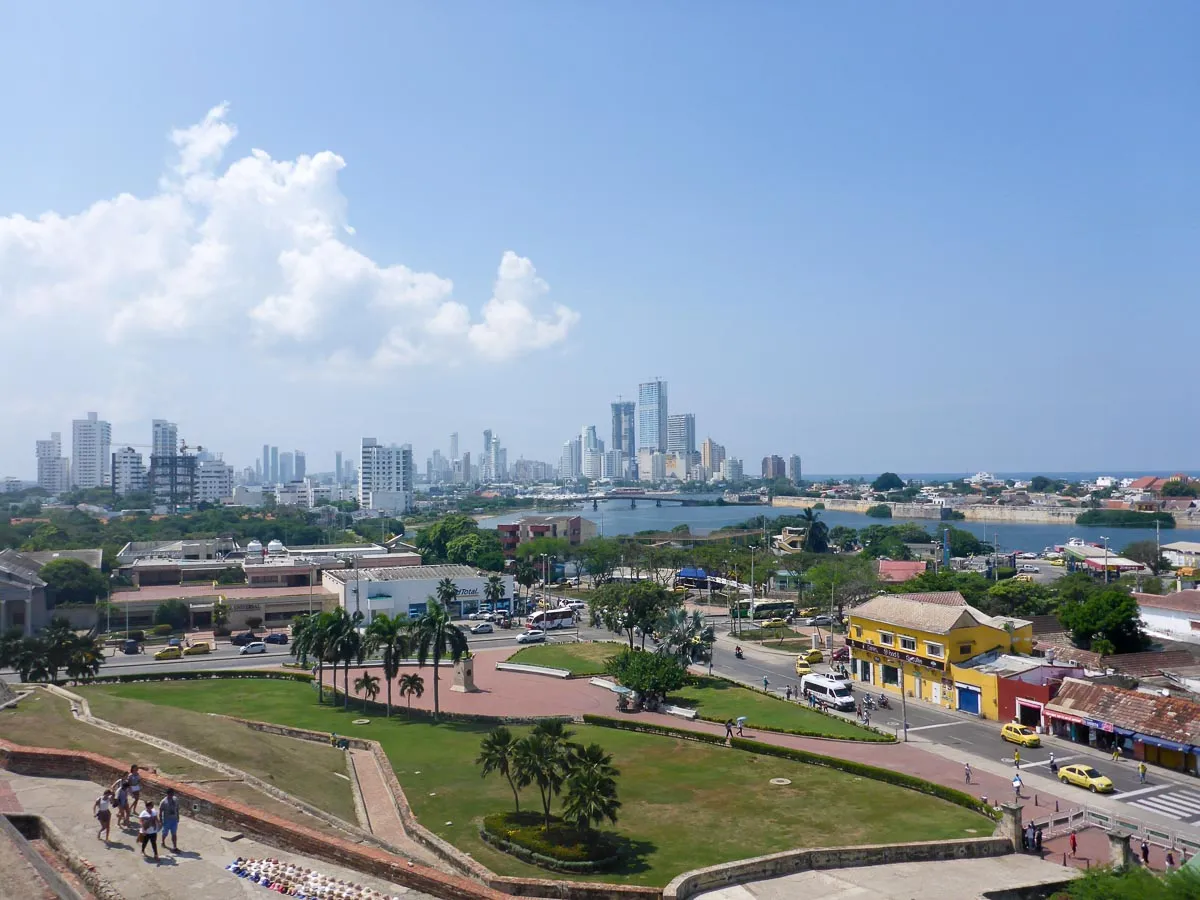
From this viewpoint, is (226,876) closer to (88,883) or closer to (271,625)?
(88,883)

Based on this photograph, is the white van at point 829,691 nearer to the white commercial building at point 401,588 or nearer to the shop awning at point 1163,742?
the shop awning at point 1163,742

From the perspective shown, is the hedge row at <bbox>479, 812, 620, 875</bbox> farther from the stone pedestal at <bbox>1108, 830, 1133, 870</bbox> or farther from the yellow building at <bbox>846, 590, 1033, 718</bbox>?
the yellow building at <bbox>846, 590, 1033, 718</bbox>

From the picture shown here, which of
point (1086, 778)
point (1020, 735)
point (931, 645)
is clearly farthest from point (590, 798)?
point (931, 645)

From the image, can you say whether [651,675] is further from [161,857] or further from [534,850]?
[161,857]

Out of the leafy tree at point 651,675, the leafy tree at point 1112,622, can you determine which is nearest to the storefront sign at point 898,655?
the leafy tree at point 1112,622

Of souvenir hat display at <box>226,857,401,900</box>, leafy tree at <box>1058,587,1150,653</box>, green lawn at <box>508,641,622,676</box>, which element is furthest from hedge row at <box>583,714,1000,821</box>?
leafy tree at <box>1058,587,1150,653</box>

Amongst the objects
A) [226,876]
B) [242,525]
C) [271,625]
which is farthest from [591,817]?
[242,525]
